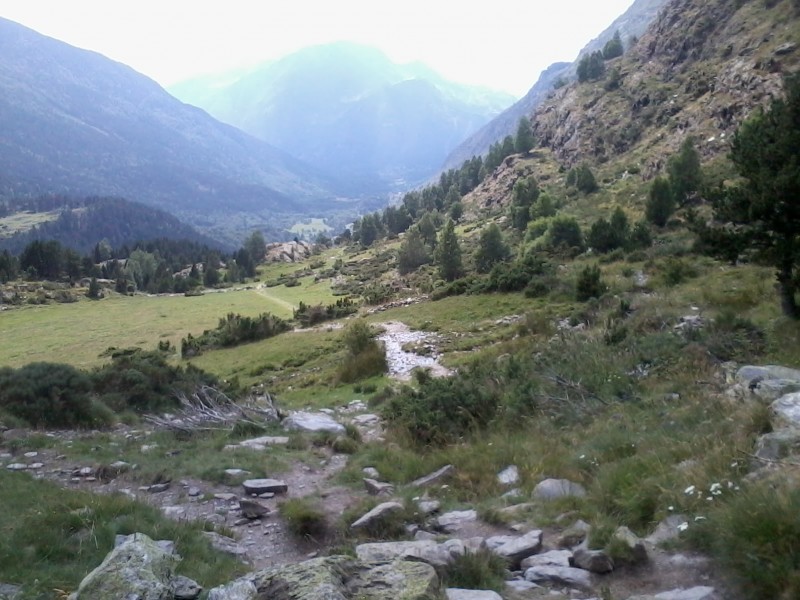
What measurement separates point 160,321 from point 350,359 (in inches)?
1410

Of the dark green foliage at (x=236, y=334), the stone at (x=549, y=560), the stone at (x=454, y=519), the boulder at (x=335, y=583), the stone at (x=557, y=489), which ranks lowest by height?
the dark green foliage at (x=236, y=334)

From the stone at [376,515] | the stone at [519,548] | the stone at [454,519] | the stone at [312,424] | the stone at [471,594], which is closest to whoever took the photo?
the stone at [471,594]

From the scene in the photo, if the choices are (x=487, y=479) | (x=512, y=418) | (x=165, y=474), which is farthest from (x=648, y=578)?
(x=165, y=474)

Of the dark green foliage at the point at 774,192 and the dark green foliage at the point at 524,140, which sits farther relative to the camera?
the dark green foliage at the point at 524,140

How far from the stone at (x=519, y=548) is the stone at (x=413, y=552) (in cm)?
44

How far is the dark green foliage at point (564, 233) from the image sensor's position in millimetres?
45094

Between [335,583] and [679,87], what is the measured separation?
93.2 m

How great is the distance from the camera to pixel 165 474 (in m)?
9.98

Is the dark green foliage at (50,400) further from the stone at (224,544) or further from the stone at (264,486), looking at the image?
the stone at (224,544)

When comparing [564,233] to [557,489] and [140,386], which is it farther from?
[557,489]

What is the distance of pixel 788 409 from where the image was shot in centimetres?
636

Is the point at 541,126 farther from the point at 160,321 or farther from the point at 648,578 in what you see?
the point at 648,578

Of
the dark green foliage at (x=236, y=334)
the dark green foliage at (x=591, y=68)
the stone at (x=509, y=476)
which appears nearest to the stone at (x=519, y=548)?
the stone at (x=509, y=476)

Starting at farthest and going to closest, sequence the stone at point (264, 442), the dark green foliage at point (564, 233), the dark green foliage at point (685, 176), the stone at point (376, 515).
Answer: the dark green foliage at point (564, 233) → the dark green foliage at point (685, 176) → the stone at point (264, 442) → the stone at point (376, 515)
